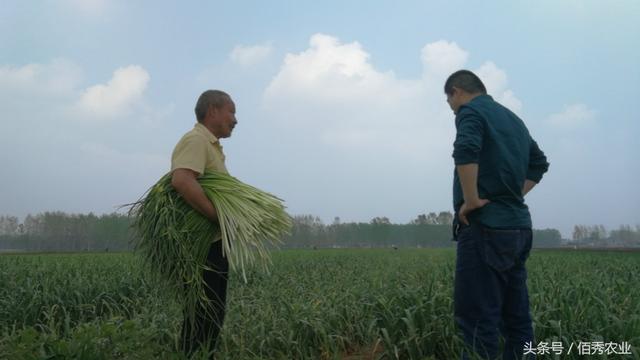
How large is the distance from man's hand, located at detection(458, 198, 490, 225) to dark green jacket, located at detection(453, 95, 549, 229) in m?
0.04

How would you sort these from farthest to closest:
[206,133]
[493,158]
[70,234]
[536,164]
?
[70,234] < [536,164] < [206,133] < [493,158]

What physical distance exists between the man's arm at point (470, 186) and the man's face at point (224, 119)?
4.71 ft

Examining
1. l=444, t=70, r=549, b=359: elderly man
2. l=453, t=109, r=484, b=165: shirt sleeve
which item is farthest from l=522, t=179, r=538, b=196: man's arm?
l=453, t=109, r=484, b=165: shirt sleeve

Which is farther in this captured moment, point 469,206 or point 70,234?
point 70,234

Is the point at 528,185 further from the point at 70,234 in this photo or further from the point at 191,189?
the point at 70,234

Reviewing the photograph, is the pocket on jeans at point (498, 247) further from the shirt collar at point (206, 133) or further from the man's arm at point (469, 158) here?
the shirt collar at point (206, 133)

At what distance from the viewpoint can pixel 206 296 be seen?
115 inches

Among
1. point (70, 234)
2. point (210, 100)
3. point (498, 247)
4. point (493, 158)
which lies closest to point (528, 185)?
point (493, 158)

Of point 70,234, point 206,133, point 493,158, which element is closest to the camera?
point 493,158

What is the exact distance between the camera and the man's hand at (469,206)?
2539 mm

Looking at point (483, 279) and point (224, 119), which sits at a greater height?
point (224, 119)

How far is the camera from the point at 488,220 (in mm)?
2584

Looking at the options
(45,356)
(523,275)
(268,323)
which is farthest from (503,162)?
(45,356)

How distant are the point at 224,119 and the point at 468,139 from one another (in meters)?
1.49
